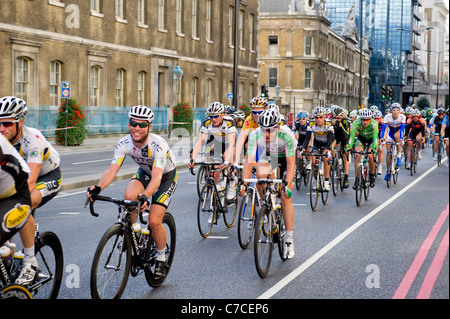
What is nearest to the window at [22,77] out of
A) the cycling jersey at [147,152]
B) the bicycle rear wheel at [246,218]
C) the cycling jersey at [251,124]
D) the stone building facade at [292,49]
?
the cycling jersey at [251,124]

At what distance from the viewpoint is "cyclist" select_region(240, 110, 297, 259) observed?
882cm

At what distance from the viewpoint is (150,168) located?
751cm

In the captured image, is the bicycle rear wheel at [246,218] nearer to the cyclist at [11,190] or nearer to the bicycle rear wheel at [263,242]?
the bicycle rear wheel at [263,242]

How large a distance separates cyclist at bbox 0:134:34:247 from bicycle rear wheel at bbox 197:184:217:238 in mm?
5481

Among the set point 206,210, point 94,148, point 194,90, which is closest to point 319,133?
point 206,210

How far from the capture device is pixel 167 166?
7.66 meters

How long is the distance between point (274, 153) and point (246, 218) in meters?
0.94

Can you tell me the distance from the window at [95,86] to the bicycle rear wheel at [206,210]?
26.9 m

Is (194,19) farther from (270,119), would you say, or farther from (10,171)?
(10,171)

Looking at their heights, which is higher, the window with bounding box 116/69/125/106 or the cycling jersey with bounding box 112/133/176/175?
the window with bounding box 116/69/125/106

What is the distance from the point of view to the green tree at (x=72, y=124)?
29859mm

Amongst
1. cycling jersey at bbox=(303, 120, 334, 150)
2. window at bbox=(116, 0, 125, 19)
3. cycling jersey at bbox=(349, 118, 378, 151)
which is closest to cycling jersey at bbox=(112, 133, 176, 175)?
cycling jersey at bbox=(303, 120, 334, 150)

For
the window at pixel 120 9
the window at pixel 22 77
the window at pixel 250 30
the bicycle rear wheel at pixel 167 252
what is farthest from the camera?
the window at pixel 250 30

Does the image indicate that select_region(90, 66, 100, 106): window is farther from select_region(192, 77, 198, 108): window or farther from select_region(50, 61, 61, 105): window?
select_region(192, 77, 198, 108): window
